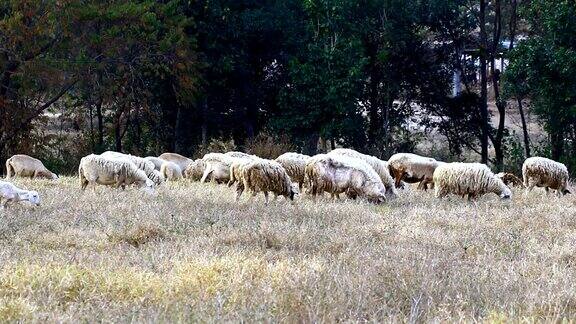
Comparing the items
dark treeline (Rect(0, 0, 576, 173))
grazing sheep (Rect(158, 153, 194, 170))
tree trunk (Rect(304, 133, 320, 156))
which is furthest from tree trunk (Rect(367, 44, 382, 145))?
grazing sheep (Rect(158, 153, 194, 170))

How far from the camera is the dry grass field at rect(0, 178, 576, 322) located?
17.5 ft

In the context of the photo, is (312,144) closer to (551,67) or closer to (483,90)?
(483,90)

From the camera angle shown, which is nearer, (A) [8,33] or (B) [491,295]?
(B) [491,295]

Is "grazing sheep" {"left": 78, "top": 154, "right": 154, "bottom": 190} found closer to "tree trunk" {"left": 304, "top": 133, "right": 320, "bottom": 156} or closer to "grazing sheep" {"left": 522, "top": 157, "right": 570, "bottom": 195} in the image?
"grazing sheep" {"left": 522, "top": 157, "right": 570, "bottom": 195}

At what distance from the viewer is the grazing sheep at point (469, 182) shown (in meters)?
14.3

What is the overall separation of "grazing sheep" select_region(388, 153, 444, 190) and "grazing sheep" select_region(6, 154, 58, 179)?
29.8 ft

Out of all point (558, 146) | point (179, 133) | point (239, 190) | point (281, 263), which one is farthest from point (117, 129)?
point (281, 263)

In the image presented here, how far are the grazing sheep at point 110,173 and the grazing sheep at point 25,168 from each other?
6.42 m

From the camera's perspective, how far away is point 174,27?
26.6 meters

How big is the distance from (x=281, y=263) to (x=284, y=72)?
76.4 feet

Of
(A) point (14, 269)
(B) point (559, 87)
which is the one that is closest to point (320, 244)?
(A) point (14, 269)

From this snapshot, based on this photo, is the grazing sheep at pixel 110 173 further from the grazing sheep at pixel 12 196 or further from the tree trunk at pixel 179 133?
the tree trunk at pixel 179 133

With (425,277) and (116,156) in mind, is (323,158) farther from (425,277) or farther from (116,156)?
(425,277)

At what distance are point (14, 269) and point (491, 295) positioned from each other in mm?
3733
